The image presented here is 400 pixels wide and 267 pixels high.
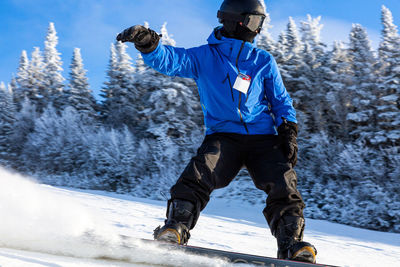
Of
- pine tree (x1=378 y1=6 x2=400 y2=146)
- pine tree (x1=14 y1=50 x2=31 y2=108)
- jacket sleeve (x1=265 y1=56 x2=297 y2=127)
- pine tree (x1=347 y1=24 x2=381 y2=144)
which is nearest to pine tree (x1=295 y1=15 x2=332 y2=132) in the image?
pine tree (x1=347 y1=24 x2=381 y2=144)

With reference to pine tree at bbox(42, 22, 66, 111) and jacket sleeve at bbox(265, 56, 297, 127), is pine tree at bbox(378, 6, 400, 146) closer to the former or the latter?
jacket sleeve at bbox(265, 56, 297, 127)

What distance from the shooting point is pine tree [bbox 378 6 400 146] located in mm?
12481

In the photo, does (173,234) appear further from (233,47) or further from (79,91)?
(79,91)

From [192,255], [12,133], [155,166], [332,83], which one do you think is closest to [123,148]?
[155,166]

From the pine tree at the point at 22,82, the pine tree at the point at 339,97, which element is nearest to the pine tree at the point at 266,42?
the pine tree at the point at 339,97

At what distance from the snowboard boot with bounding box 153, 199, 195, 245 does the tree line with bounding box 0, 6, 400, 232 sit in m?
7.44

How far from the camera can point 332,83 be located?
51.4ft

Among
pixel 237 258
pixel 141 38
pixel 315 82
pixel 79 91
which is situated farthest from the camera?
pixel 79 91

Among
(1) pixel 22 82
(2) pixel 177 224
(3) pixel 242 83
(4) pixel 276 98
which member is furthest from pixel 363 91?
(1) pixel 22 82

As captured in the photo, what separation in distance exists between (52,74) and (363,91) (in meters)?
23.0

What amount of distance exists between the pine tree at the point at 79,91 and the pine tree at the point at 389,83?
17.5 metres

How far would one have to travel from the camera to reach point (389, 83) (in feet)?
43.6

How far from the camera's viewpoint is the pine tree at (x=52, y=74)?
25984mm

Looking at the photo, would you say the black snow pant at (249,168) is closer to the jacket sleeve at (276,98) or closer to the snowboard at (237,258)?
the jacket sleeve at (276,98)
